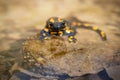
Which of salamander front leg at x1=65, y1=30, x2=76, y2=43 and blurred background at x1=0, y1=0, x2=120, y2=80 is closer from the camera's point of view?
salamander front leg at x1=65, y1=30, x2=76, y2=43

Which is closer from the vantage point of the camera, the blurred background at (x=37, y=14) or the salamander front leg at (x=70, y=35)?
the salamander front leg at (x=70, y=35)

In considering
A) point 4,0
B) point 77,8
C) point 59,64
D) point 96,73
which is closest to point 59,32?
point 59,64

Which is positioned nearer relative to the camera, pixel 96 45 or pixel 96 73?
pixel 96 73

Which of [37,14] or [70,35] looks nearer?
[70,35]

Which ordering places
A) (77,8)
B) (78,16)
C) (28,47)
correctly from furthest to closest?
(77,8), (78,16), (28,47)

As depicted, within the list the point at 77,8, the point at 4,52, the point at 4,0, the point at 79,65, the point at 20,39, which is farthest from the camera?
the point at 4,0

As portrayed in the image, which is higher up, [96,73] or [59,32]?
[59,32]

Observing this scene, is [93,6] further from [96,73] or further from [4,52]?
[96,73]
